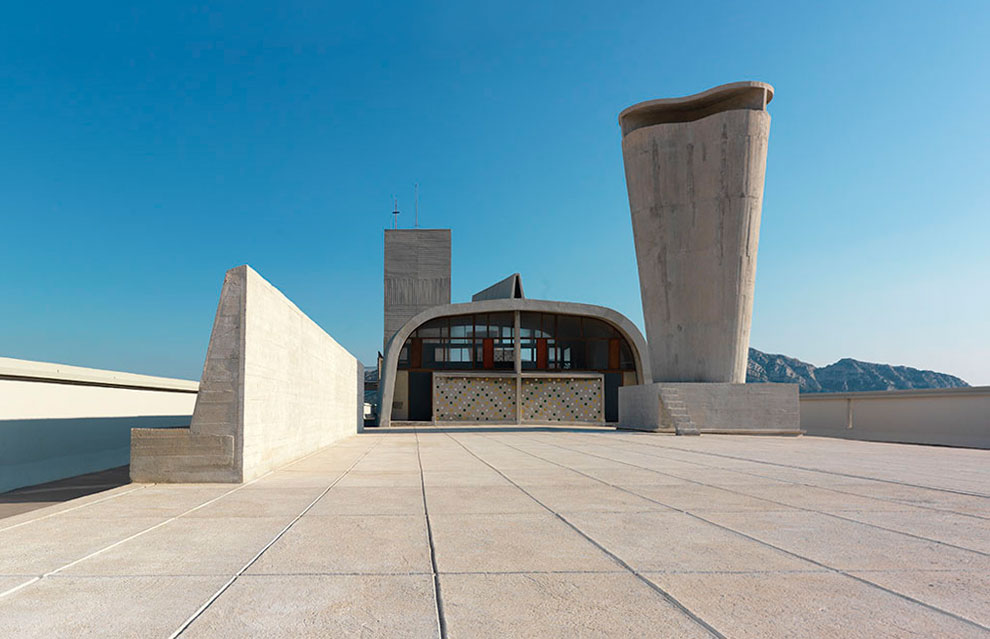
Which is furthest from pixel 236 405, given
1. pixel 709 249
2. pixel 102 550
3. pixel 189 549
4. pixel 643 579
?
pixel 709 249

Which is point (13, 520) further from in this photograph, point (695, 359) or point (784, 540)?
point (695, 359)

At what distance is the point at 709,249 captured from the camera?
Result: 1964cm

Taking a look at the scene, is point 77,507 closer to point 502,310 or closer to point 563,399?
point 502,310

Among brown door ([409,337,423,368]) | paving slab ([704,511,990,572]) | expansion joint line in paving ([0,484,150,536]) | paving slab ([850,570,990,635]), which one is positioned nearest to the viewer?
paving slab ([850,570,990,635])

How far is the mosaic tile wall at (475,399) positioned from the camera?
30469mm

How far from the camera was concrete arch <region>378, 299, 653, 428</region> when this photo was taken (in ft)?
94.7

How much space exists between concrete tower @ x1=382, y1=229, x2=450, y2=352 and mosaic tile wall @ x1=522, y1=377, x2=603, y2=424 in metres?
18.2

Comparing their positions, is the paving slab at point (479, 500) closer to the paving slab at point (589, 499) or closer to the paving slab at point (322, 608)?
the paving slab at point (589, 499)

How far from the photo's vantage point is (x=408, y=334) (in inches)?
1172

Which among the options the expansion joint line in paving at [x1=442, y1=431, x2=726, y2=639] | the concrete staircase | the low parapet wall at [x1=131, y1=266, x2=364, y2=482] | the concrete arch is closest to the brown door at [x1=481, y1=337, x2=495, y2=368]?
the concrete arch

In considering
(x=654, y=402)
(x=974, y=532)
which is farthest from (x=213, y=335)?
(x=654, y=402)

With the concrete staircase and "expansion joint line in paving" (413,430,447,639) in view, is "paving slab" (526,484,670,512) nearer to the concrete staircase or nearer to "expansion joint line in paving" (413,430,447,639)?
"expansion joint line in paving" (413,430,447,639)

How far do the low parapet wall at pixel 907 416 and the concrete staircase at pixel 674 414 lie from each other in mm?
6959

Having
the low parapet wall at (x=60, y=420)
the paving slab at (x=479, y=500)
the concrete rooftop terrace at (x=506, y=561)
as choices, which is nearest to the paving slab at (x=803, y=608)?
the concrete rooftop terrace at (x=506, y=561)
